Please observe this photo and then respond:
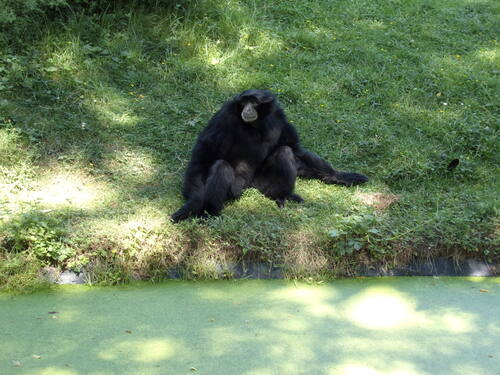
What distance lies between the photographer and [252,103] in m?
6.62

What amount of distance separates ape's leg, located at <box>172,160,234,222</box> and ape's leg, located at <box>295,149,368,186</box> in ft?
3.89

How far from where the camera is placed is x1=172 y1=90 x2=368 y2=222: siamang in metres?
6.36

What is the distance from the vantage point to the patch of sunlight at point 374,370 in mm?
3971

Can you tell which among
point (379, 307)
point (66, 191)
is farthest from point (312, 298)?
point (66, 191)

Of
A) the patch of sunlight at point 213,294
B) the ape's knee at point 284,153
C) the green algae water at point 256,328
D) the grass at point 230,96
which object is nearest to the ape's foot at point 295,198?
the grass at point 230,96

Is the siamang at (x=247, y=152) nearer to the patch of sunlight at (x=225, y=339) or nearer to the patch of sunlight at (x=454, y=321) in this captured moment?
the patch of sunlight at (x=225, y=339)

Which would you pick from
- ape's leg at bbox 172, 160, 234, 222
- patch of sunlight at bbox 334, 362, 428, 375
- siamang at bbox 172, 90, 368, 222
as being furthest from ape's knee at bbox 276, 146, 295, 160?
patch of sunlight at bbox 334, 362, 428, 375

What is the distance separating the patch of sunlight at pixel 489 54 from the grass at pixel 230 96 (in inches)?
1.5

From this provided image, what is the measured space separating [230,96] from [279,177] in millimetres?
2339

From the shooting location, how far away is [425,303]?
4.97 m

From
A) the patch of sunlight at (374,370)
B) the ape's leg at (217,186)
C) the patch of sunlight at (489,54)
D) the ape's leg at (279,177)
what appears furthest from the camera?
the patch of sunlight at (489,54)

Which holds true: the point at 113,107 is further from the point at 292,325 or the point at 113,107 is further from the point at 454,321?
the point at 454,321

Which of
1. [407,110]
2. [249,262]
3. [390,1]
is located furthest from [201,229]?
[390,1]

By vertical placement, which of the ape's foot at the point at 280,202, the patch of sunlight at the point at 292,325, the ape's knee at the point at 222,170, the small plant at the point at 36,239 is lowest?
the patch of sunlight at the point at 292,325
